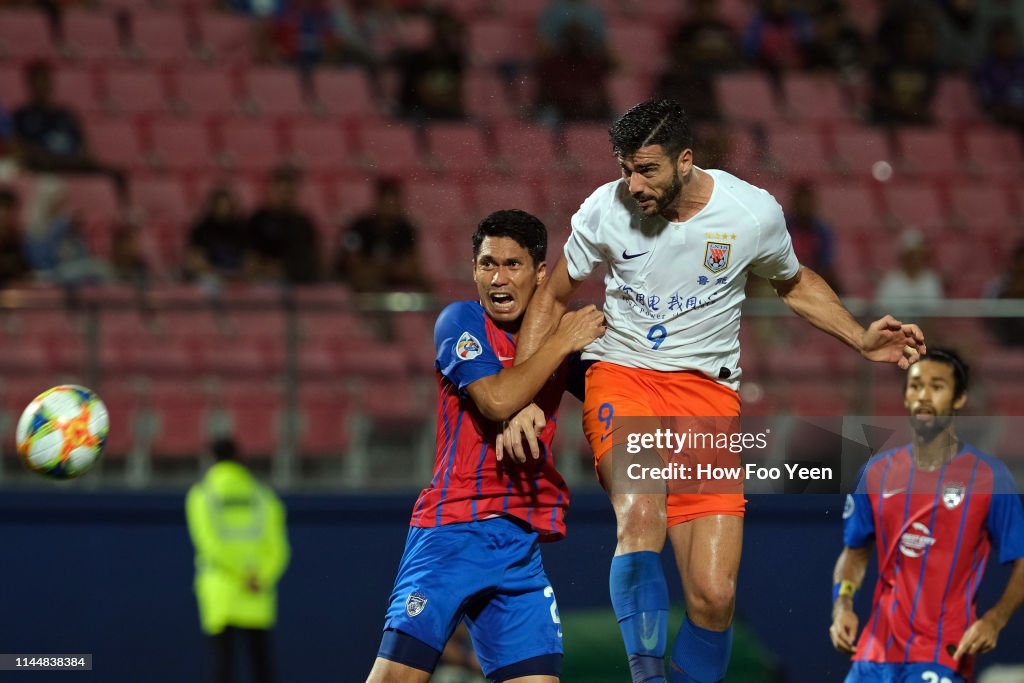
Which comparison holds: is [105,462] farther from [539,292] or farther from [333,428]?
[539,292]

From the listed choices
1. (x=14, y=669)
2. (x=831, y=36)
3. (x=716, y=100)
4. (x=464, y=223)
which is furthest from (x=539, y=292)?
(x=831, y=36)

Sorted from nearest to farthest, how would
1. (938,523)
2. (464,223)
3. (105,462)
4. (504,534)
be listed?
(504,534), (938,523), (464,223), (105,462)

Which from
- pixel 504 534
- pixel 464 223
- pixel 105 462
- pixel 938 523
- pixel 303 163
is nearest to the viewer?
pixel 504 534

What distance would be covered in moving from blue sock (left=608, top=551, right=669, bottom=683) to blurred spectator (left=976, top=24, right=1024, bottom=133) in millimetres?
5272

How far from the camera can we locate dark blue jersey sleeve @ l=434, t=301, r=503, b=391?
435 centimetres

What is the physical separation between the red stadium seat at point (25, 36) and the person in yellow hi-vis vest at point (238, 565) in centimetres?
416

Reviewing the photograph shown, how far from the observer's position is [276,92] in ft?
Answer: 30.5

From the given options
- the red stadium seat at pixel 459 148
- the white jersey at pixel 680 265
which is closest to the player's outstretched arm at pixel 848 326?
the white jersey at pixel 680 265

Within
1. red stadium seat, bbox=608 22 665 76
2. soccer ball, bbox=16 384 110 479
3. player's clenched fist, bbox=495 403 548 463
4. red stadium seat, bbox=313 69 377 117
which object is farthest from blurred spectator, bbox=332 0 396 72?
player's clenched fist, bbox=495 403 548 463

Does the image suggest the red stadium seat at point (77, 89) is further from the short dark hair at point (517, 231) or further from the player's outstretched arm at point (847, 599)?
the player's outstretched arm at point (847, 599)

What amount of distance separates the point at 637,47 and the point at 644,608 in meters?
4.76

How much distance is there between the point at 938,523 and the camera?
504cm

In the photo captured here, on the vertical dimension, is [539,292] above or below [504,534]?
above

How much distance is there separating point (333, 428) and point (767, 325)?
2310mm
